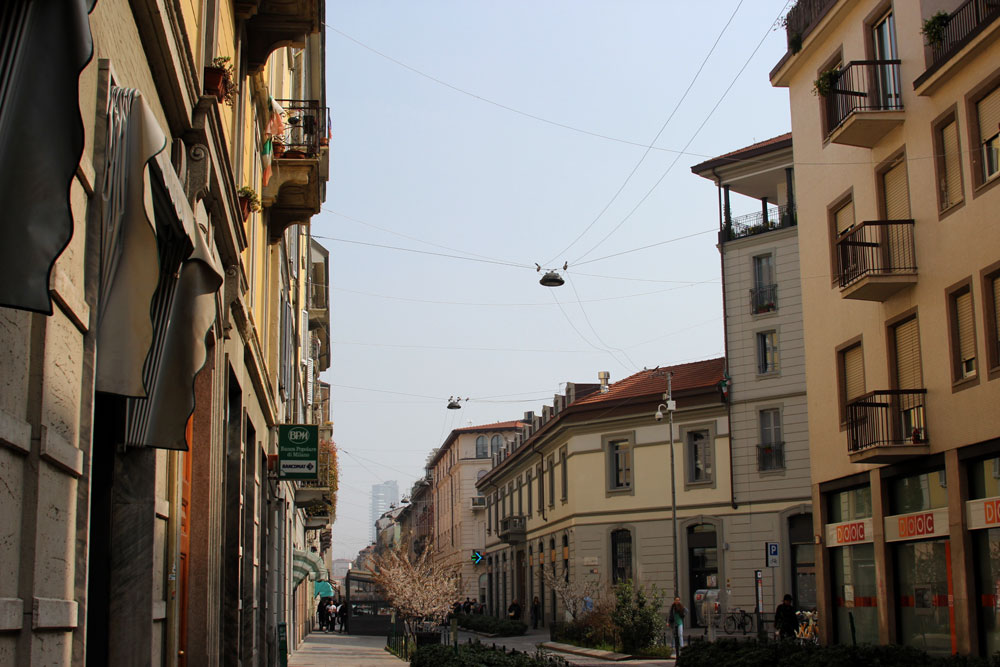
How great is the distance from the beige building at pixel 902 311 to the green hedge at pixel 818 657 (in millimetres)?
2617

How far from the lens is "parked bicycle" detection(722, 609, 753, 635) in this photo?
39.9 meters

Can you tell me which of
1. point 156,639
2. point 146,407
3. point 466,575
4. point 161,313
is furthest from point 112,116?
point 466,575

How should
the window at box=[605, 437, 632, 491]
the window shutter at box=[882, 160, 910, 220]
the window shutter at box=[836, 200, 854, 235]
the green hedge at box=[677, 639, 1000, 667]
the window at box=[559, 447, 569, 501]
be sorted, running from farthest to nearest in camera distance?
the window at box=[559, 447, 569, 501], the window at box=[605, 437, 632, 491], the window shutter at box=[836, 200, 854, 235], the window shutter at box=[882, 160, 910, 220], the green hedge at box=[677, 639, 1000, 667]

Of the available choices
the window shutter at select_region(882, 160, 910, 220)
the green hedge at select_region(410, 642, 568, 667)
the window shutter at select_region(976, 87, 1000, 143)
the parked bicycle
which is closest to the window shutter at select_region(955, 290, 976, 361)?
the window shutter at select_region(882, 160, 910, 220)

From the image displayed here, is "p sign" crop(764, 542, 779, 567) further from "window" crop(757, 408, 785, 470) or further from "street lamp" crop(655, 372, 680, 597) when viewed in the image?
"window" crop(757, 408, 785, 470)

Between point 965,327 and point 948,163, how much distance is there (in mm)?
2824

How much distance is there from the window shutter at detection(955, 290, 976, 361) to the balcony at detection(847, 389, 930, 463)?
4.03 ft

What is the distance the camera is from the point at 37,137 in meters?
3.46

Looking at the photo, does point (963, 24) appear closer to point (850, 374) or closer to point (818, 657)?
point (850, 374)

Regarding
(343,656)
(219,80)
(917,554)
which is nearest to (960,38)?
(917,554)

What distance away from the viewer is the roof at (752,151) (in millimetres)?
41938

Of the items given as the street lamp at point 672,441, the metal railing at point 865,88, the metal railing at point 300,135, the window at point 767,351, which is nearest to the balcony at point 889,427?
the metal railing at point 865,88

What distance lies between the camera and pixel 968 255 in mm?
18203

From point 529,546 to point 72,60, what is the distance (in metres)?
59.3
